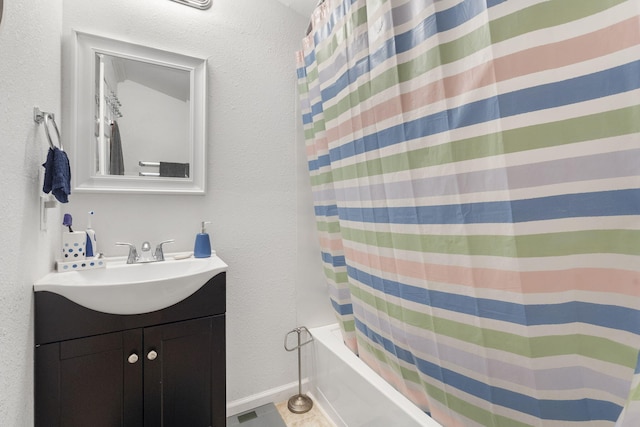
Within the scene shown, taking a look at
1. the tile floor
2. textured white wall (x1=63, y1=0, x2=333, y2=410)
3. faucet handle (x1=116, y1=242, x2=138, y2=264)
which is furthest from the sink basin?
the tile floor

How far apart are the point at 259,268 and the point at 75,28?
1.34 meters

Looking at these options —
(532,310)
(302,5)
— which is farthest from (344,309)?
(302,5)

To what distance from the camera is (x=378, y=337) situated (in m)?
1.13

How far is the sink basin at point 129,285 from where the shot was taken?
3.24ft

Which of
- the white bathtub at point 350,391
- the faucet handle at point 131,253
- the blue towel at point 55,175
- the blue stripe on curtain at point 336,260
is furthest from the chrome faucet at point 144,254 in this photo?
the white bathtub at point 350,391

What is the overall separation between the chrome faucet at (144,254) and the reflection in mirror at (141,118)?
0.33 m

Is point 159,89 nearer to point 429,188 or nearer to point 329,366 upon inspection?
point 429,188

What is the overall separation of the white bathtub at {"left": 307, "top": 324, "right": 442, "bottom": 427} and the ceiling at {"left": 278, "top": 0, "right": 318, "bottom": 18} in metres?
1.85

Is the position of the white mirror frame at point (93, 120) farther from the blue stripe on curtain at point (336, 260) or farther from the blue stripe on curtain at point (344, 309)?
the blue stripe on curtain at point (344, 309)

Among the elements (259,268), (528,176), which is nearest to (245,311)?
(259,268)

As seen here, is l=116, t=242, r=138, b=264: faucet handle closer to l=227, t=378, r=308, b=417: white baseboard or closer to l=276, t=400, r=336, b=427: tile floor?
l=227, t=378, r=308, b=417: white baseboard

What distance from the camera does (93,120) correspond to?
126 centimetres

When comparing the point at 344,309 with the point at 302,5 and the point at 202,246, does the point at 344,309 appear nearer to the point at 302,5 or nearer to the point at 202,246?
the point at 202,246

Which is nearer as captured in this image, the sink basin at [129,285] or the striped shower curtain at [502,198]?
the striped shower curtain at [502,198]
